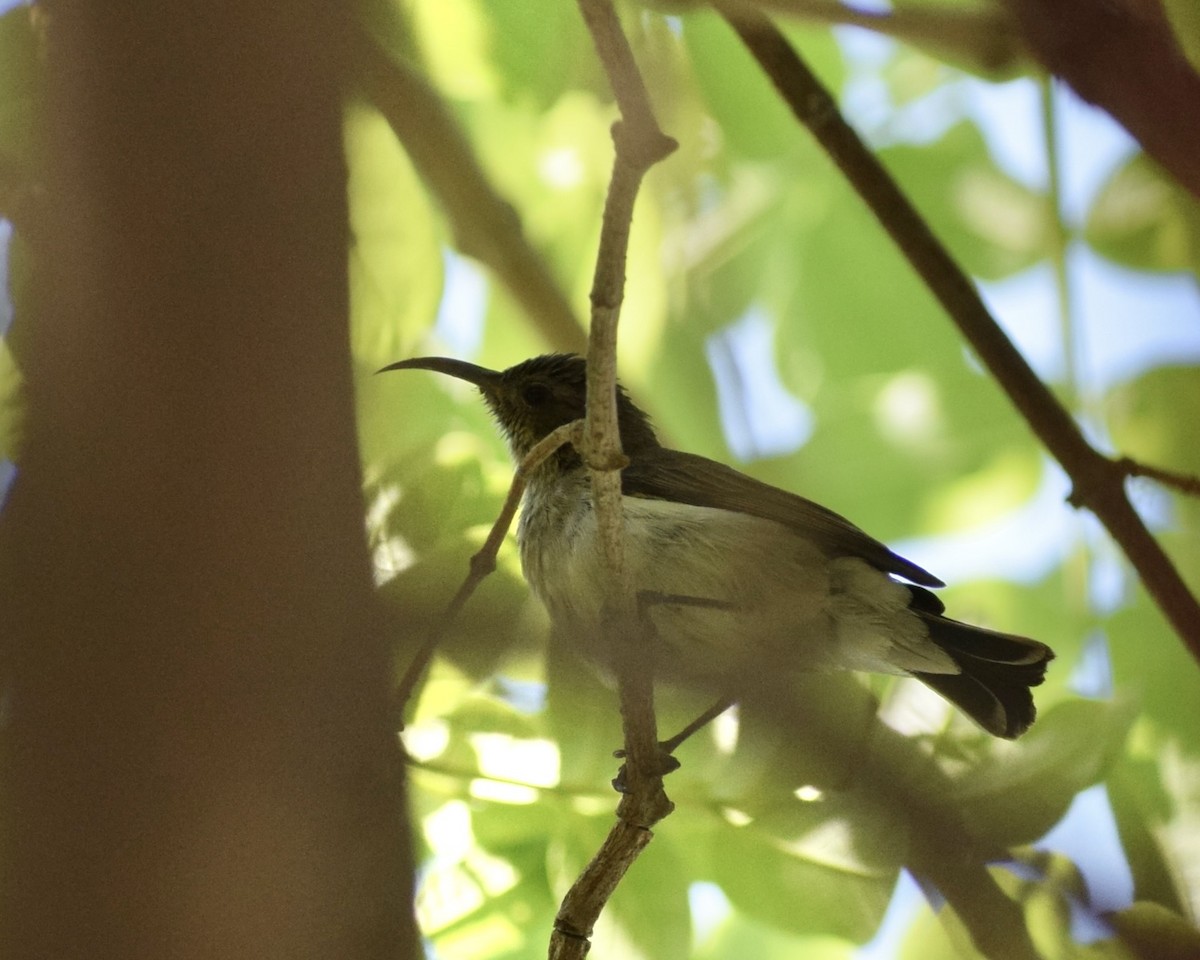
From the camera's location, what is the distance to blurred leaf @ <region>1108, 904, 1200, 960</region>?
1376mm

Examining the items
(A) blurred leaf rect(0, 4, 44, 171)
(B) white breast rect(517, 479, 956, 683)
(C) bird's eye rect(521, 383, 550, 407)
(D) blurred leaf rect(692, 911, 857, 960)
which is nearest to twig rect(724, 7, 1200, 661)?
Answer: (B) white breast rect(517, 479, 956, 683)

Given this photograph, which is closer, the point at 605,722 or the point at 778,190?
the point at 605,722

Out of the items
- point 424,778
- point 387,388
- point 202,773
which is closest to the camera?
point 202,773

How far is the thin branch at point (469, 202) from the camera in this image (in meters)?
2.75

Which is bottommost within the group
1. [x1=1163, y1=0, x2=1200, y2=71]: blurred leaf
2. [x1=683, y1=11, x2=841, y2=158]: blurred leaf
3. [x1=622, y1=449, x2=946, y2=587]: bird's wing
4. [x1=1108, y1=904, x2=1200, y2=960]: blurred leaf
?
A: [x1=1108, y1=904, x2=1200, y2=960]: blurred leaf

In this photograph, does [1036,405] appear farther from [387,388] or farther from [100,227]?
[100,227]

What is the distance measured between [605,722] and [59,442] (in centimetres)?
133

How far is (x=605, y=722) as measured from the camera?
223 cm

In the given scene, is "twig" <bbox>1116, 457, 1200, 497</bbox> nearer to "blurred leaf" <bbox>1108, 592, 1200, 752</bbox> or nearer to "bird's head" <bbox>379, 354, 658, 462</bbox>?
"blurred leaf" <bbox>1108, 592, 1200, 752</bbox>

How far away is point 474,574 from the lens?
73.1 inches

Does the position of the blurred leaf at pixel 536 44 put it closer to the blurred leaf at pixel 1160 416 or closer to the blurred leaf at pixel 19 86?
the blurred leaf at pixel 19 86

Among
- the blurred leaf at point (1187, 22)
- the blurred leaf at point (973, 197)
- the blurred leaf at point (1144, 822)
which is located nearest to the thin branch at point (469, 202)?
the blurred leaf at point (973, 197)

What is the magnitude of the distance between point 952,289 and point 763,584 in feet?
2.64

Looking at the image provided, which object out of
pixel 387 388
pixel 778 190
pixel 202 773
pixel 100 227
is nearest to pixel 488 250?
Answer: pixel 778 190
